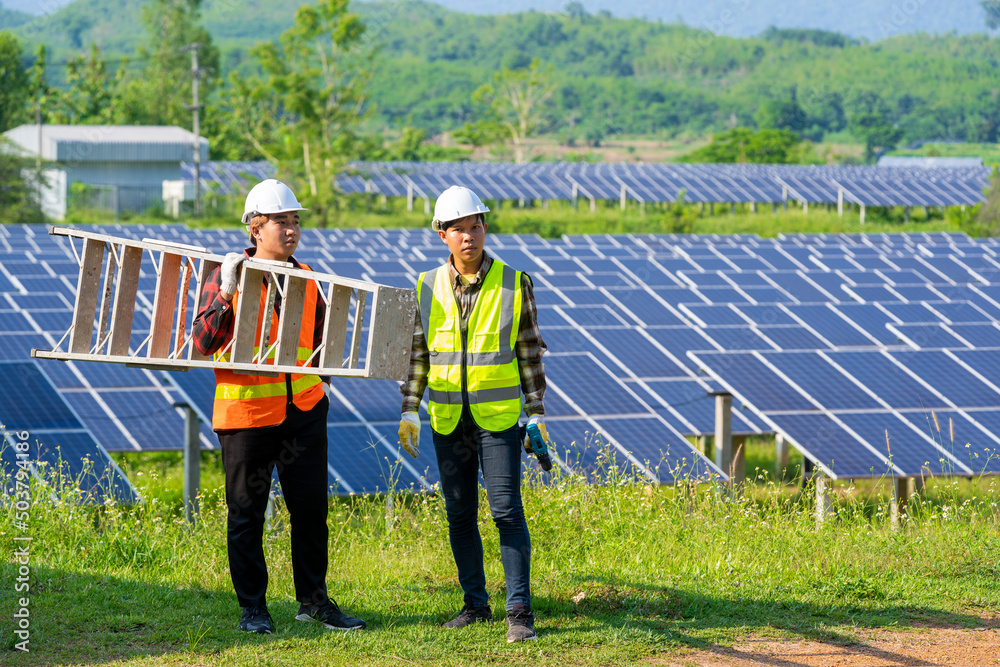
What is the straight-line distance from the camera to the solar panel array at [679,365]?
8656 mm

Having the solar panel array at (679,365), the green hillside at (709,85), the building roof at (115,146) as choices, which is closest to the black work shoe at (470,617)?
the solar panel array at (679,365)

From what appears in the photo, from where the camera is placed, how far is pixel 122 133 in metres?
55.1

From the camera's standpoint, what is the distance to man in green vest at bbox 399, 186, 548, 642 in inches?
205

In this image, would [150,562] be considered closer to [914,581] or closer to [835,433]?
[914,581]

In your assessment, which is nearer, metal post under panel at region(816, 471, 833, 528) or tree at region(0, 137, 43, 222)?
metal post under panel at region(816, 471, 833, 528)

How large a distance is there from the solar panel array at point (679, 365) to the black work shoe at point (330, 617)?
72.7 inches

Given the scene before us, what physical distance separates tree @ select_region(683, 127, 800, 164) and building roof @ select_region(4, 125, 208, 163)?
140 feet

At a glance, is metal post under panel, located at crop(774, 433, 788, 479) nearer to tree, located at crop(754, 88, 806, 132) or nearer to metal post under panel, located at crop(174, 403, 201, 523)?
metal post under panel, located at crop(174, 403, 201, 523)

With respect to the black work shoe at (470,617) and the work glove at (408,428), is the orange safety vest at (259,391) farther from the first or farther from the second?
the black work shoe at (470,617)

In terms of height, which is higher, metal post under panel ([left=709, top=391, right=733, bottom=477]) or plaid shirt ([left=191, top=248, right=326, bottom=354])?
plaid shirt ([left=191, top=248, right=326, bottom=354])

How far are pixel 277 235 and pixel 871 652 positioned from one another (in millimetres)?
3342

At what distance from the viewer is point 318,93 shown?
4156 centimetres

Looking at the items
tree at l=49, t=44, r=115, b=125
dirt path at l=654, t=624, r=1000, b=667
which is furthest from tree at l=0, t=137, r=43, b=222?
dirt path at l=654, t=624, r=1000, b=667

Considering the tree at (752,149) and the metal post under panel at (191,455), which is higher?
the tree at (752,149)
